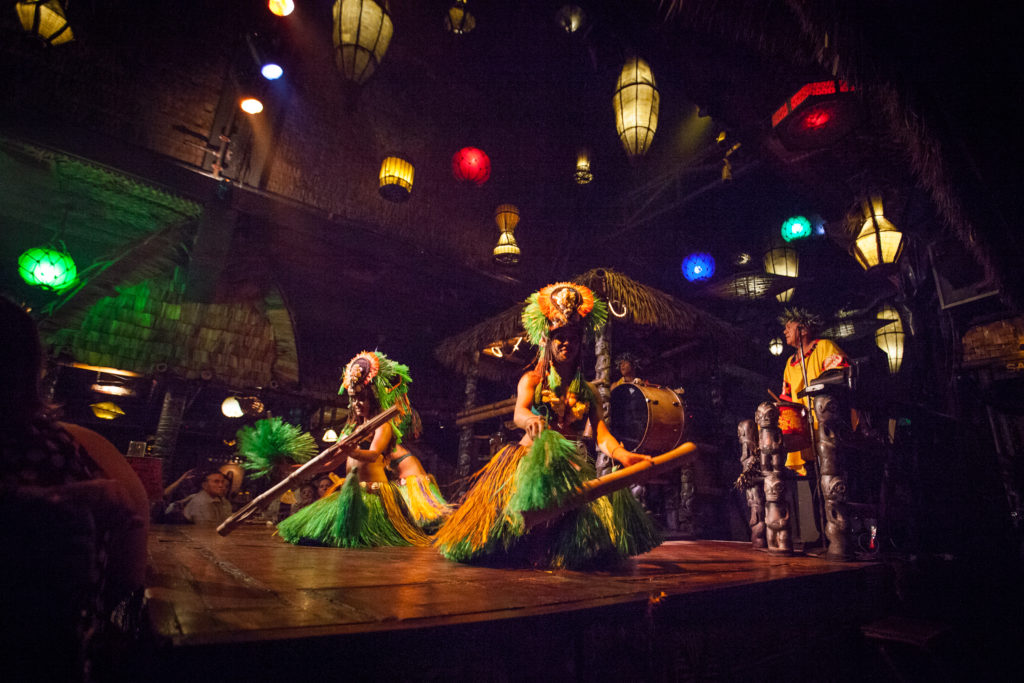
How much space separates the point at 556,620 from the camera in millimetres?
1434

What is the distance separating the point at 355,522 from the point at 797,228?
1078 centimetres

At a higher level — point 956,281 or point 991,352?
point 956,281

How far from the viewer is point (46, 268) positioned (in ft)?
25.1

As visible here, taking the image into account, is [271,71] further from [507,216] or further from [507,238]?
[507,238]

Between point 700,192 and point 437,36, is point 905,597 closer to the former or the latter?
point 700,192

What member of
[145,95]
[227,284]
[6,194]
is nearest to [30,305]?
[6,194]

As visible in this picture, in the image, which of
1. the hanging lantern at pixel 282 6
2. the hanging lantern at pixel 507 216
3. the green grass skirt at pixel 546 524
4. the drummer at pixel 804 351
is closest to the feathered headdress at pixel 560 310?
the green grass skirt at pixel 546 524

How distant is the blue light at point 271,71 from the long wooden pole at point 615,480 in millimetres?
9969

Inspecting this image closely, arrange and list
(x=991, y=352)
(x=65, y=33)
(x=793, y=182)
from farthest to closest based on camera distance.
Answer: (x=793, y=182) → (x=991, y=352) → (x=65, y=33)

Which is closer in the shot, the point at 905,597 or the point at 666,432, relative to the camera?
the point at 905,597

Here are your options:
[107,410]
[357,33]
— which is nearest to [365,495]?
[357,33]

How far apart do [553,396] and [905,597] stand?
332 centimetres

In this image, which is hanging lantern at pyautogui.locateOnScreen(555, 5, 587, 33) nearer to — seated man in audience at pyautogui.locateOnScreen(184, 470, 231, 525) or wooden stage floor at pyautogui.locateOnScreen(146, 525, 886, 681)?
wooden stage floor at pyautogui.locateOnScreen(146, 525, 886, 681)

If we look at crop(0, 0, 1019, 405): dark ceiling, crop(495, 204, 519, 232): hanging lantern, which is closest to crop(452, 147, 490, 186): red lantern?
crop(495, 204, 519, 232): hanging lantern
